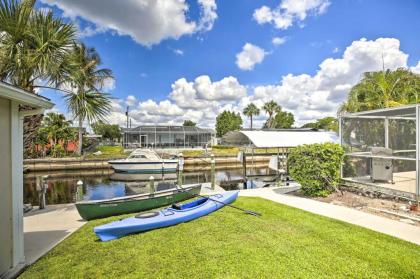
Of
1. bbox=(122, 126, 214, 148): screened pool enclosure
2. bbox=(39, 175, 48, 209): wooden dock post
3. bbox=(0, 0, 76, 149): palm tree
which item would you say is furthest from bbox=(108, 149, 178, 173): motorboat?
bbox=(122, 126, 214, 148): screened pool enclosure

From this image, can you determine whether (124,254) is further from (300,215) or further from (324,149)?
(324,149)

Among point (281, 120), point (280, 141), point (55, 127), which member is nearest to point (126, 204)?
point (280, 141)

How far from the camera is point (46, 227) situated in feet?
21.0

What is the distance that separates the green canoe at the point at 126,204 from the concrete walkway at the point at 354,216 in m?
3.08

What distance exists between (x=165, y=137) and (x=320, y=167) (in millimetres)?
29934

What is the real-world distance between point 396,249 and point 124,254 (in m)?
5.06

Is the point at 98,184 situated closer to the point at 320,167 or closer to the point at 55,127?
the point at 55,127

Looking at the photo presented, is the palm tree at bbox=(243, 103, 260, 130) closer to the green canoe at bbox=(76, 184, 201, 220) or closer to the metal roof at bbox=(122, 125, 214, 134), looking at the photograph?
the metal roof at bbox=(122, 125, 214, 134)

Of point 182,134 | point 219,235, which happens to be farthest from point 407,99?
point 182,134

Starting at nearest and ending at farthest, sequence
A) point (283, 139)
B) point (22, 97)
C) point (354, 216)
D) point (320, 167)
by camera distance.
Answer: point (22, 97), point (354, 216), point (320, 167), point (283, 139)

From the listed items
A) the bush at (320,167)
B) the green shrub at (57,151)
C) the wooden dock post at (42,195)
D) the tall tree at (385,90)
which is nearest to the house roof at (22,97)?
the wooden dock post at (42,195)

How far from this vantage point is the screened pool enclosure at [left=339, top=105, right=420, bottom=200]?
7.30m

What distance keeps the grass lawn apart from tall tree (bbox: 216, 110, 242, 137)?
146 feet

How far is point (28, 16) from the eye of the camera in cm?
628
